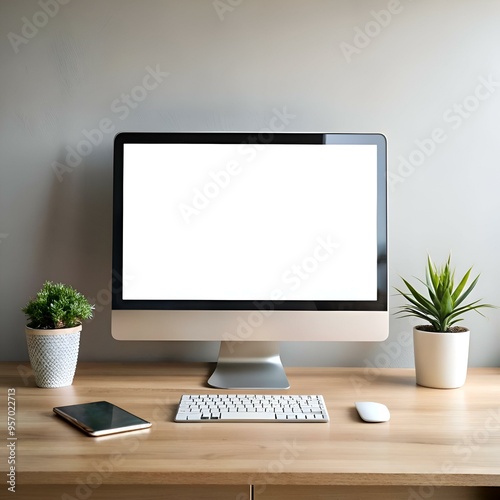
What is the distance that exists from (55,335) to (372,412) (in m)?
0.74

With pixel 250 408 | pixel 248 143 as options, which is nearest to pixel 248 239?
pixel 248 143

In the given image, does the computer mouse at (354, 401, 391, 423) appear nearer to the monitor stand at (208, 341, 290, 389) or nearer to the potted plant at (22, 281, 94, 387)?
the monitor stand at (208, 341, 290, 389)

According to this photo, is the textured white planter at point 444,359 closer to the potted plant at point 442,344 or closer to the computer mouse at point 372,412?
the potted plant at point 442,344

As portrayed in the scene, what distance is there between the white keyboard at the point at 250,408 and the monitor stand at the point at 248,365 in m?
0.12

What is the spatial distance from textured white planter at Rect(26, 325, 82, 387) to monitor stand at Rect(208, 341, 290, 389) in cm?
35

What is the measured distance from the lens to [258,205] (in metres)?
1.42

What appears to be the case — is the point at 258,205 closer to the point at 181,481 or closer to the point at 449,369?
the point at 449,369

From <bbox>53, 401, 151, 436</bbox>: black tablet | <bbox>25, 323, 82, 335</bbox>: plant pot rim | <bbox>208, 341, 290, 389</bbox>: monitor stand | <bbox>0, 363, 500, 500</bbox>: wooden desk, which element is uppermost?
<bbox>25, 323, 82, 335</bbox>: plant pot rim

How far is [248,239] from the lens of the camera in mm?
1418

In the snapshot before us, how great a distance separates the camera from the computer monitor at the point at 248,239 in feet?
4.64

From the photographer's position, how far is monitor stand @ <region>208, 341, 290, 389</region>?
1390mm

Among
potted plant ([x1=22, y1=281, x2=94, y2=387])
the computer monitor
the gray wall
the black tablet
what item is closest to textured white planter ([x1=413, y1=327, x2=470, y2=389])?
the computer monitor

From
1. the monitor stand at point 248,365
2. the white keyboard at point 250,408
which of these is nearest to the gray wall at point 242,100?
the monitor stand at point 248,365

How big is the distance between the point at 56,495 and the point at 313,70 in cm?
122
